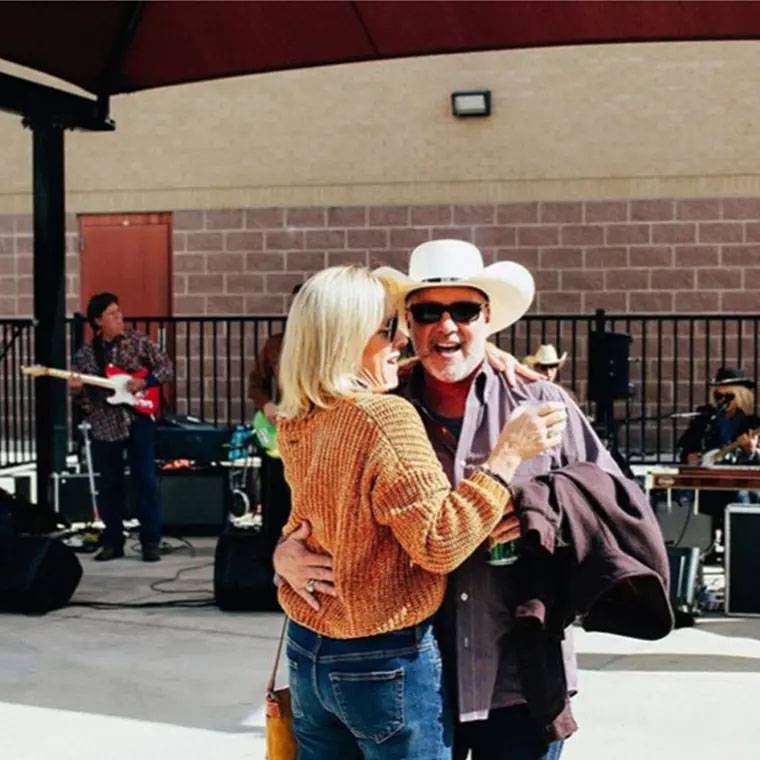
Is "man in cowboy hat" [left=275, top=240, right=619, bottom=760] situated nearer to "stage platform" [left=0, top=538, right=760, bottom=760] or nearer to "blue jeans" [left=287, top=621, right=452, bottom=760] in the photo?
"blue jeans" [left=287, top=621, right=452, bottom=760]

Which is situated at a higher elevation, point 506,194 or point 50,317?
point 506,194

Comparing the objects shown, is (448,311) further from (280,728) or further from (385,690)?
(280,728)

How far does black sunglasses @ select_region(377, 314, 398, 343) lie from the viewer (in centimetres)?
336

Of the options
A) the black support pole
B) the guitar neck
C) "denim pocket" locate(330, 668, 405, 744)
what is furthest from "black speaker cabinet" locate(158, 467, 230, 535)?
"denim pocket" locate(330, 668, 405, 744)

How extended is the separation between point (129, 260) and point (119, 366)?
6.19 metres

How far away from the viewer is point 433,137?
1630 centimetres

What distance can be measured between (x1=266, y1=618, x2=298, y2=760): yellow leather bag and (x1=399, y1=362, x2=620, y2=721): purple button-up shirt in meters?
0.45

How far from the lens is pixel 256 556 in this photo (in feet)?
29.3

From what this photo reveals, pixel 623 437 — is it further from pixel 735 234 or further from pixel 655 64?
pixel 655 64

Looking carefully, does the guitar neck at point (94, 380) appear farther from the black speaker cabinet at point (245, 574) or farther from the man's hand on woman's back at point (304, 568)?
the man's hand on woman's back at point (304, 568)

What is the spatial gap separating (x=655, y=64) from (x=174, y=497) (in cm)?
682

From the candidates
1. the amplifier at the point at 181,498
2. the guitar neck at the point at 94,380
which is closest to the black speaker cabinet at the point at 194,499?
the amplifier at the point at 181,498

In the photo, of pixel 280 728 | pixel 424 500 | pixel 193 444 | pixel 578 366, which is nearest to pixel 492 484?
pixel 424 500

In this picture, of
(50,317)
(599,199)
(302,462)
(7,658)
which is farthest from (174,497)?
(302,462)
